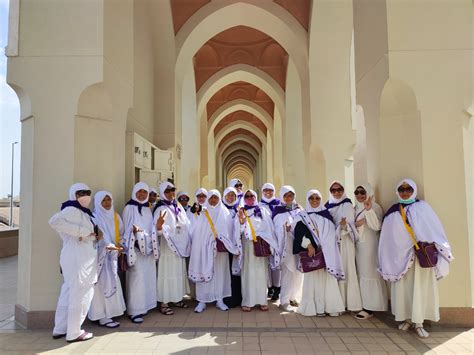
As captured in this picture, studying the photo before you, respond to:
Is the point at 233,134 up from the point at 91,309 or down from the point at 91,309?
up

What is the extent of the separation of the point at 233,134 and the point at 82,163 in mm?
18974

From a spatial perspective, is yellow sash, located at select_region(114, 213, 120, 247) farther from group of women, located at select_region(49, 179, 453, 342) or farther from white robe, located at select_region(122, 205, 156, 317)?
white robe, located at select_region(122, 205, 156, 317)

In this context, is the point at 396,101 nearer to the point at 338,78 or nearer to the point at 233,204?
the point at 233,204

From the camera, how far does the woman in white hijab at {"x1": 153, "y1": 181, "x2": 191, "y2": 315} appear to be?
16.0 feet

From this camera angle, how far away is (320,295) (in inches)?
184

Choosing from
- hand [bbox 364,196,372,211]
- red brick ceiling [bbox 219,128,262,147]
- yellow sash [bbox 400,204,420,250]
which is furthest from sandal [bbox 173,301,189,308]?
red brick ceiling [bbox 219,128,262,147]

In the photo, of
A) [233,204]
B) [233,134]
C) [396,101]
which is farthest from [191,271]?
[233,134]

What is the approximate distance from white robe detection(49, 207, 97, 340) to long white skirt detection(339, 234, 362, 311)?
292 cm

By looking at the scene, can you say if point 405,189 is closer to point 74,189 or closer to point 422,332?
point 422,332

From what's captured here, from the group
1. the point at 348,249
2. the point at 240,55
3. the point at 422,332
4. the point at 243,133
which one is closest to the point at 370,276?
the point at 348,249

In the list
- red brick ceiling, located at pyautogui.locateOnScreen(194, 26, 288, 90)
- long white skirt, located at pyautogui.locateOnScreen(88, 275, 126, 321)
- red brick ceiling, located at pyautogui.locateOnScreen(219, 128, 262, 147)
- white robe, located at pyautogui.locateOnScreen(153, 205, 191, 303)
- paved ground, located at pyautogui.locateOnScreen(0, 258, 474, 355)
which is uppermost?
red brick ceiling, located at pyautogui.locateOnScreen(194, 26, 288, 90)

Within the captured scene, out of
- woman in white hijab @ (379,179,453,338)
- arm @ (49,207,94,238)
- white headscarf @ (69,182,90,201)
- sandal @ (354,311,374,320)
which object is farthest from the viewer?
sandal @ (354,311,374,320)

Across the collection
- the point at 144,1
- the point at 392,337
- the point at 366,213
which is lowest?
the point at 392,337

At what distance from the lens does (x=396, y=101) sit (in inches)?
185
